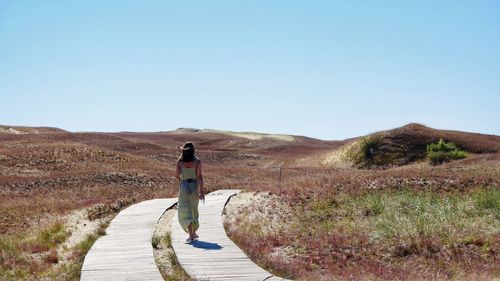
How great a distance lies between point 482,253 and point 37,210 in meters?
17.2

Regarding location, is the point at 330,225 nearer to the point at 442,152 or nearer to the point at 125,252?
the point at 125,252

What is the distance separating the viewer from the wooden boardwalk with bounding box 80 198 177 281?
10383 mm

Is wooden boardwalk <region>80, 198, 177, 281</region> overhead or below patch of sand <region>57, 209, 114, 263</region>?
overhead

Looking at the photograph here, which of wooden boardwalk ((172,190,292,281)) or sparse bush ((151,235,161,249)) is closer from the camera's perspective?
wooden boardwalk ((172,190,292,281))

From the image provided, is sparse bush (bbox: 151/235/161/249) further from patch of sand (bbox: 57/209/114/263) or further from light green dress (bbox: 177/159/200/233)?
patch of sand (bbox: 57/209/114/263)

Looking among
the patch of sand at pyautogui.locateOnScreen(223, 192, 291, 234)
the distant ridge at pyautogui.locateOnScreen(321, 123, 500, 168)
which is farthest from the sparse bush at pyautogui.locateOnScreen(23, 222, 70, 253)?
the distant ridge at pyautogui.locateOnScreen(321, 123, 500, 168)

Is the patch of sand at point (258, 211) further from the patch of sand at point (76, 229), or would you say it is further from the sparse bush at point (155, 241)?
the patch of sand at point (76, 229)

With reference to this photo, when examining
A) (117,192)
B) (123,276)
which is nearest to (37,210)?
(117,192)

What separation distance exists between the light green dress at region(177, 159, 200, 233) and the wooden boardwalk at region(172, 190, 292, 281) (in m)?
0.57

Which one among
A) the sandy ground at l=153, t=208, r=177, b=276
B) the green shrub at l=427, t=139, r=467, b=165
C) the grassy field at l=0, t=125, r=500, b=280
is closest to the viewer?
the sandy ground at l=153, t=208, r=177, b=276

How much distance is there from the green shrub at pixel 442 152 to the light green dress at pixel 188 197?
3511 centimetres

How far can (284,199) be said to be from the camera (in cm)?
2027

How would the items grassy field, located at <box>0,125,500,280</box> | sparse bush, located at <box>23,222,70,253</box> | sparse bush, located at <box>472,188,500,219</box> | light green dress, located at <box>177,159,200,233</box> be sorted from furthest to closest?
sparse bush, located at <box>472,188,500,219</box>, sparse bush, located at <box>23,222,70,253</box>, light green dress, located at <box>177,159,200,233</box>, grassy field, located at <box>0,125,500,280</box>

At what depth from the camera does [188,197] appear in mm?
13828
